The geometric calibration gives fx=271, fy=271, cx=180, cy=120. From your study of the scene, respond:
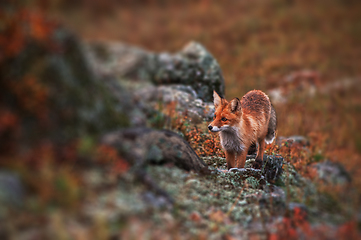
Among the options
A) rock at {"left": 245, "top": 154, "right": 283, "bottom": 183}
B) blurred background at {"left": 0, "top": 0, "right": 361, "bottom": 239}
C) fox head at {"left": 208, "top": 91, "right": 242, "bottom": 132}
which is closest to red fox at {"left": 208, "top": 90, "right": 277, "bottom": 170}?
fox head at {"left": 208, "top": 91, "right": 242, "bottom": 132}

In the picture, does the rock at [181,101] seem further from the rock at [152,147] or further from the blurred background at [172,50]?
the rock at [152,147]

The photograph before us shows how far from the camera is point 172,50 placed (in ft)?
58.5

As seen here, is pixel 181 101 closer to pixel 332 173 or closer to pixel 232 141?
pixel 232 141

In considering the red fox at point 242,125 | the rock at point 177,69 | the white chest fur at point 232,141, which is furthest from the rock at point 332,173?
the rock at point 177,69

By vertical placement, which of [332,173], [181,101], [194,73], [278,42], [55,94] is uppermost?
[278,42]

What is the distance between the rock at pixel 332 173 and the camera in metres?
6.11

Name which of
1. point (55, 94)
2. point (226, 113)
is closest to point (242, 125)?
point (226, 113)

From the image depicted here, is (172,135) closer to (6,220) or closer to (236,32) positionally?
(6,220)

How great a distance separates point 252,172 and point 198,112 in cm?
229

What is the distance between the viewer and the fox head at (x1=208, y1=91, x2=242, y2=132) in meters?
5.55

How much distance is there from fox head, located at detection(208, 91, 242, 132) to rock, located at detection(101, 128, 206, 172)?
934mm

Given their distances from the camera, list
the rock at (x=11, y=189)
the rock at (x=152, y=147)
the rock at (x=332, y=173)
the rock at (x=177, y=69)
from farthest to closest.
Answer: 1. the rock at (x=177, y=69)
2. the rock at (x=332, y=173)
3. the rock at (x=152, y=147)
4. the rock at (x=11, y=189)

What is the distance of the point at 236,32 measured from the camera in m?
21.1

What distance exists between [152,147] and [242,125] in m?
2.41
